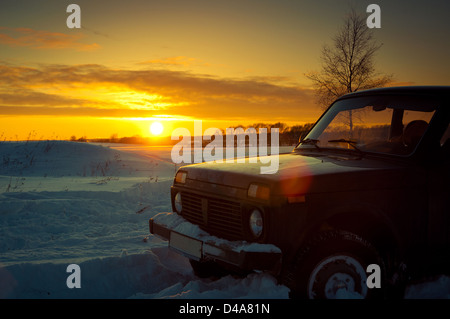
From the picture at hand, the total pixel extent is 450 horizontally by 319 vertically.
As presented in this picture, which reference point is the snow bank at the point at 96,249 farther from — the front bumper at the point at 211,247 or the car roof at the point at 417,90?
the car roof at the point at 417,90

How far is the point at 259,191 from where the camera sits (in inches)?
124

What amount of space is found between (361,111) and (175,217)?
7.86 feet

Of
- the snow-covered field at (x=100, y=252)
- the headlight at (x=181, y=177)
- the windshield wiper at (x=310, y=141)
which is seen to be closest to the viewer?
the snow-covered field at (x=100, y=252)

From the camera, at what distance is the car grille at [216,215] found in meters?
3.40

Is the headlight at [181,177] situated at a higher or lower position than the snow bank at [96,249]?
higher

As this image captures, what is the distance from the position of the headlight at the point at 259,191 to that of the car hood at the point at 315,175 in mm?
41

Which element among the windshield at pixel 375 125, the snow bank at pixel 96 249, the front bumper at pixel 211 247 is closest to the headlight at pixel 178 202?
the front bumper at pixel 211 247

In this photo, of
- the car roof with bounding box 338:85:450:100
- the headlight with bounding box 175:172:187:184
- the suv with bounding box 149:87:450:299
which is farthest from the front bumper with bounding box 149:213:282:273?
the car roof with bounding box 338:85:450:100

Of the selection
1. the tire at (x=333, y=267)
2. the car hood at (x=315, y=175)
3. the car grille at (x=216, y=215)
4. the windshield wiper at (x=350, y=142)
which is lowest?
the tire at (x=333, y=267)

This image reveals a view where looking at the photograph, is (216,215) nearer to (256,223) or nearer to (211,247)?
(211,247)

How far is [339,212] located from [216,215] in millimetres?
1097

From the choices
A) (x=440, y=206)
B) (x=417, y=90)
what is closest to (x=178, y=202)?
Answer: (x=440, y=206)

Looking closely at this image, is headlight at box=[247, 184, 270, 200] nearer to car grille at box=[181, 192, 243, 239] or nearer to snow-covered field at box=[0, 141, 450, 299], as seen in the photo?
car grille at box=[181, 192, 243, 239]
